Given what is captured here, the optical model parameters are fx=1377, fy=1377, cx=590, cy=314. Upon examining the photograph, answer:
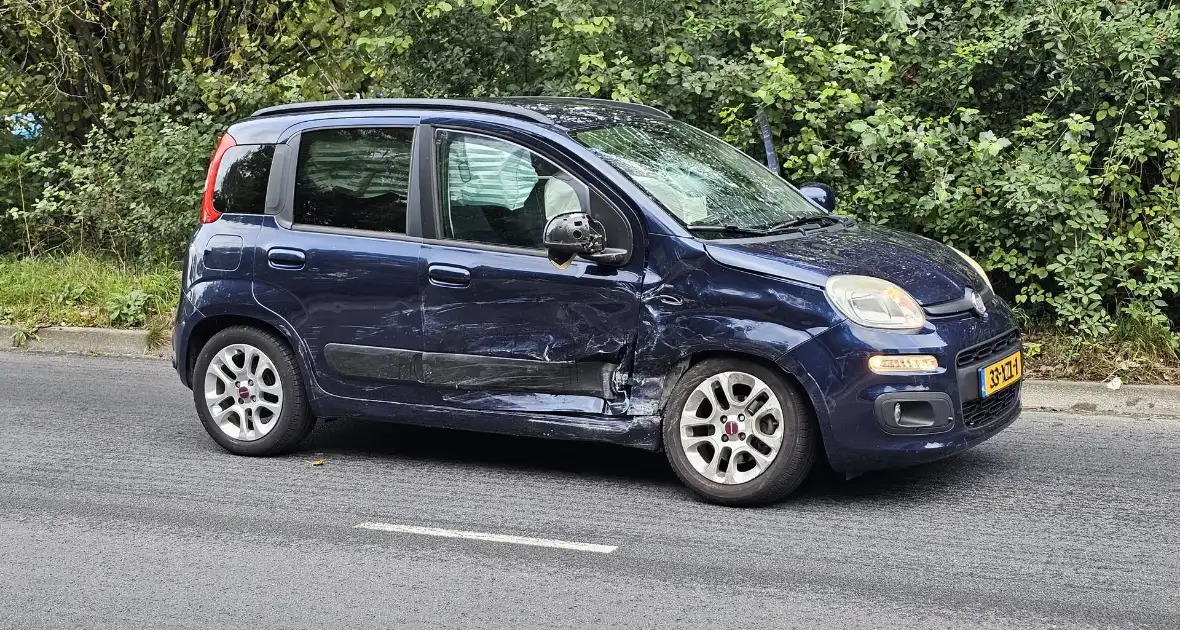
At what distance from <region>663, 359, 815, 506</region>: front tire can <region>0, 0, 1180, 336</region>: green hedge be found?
363cm

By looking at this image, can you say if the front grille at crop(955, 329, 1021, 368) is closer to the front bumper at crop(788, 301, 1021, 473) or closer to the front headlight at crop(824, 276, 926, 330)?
the front bumper at crop(788, 301, 1021, 473)

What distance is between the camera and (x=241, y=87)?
1228 cm

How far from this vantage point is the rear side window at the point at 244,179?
7.10 meters

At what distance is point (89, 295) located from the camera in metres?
11.5

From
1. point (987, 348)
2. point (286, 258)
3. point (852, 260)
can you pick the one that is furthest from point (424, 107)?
point (987, 348)

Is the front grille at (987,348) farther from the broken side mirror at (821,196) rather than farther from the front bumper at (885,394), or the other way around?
the broken side mirror at (821,196)

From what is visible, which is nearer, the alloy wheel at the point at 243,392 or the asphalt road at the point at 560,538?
the asphalt road at the point at 560,538

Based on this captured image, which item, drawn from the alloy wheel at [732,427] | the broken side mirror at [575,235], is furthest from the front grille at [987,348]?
the broken side mirror at [575,235]

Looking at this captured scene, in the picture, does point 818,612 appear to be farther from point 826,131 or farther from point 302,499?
point 826,131

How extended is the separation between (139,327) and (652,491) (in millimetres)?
6026

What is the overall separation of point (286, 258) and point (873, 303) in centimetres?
293

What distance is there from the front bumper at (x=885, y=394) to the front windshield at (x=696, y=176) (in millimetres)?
909

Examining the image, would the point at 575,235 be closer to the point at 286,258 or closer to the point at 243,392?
the point at 286,258

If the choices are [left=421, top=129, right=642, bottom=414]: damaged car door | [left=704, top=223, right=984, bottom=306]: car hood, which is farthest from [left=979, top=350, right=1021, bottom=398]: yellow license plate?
[left=421, top=129, right=642, bottom=414]: damaged car door
